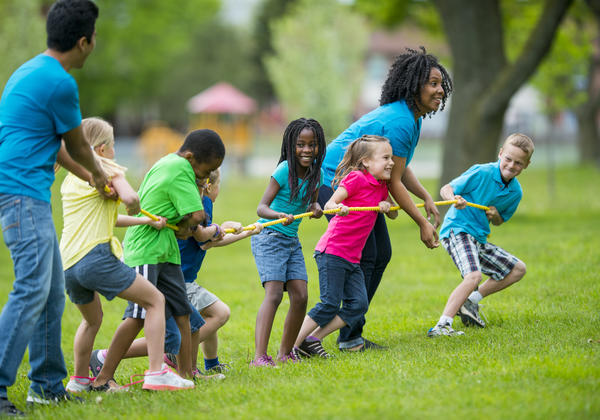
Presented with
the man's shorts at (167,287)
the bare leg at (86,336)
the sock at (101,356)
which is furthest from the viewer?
the sock at (101,356)

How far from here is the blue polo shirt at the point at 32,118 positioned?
14.0 ft

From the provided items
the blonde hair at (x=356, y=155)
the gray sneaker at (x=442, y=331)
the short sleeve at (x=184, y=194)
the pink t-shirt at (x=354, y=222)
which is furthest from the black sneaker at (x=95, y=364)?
the gray sneaker at (x=442, y=331)

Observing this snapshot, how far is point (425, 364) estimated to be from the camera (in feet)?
17.2

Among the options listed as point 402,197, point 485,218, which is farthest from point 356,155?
point 485,218

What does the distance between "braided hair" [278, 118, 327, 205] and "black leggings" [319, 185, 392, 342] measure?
391mm

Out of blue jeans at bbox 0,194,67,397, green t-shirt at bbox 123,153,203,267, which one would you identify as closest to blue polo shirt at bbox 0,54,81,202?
blue jeans at bbox 0,194,67,397

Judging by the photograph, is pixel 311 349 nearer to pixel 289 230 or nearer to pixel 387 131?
pixel 289 230

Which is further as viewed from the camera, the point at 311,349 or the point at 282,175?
the point at 311,349

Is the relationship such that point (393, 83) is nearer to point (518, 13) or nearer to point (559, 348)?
point (559, 348)

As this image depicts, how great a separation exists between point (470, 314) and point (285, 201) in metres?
2.07

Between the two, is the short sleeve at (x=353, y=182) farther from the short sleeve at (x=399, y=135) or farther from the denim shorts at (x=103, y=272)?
the denim shorts at (x=103, y=272)

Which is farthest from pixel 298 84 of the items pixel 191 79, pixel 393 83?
pixel 393 83

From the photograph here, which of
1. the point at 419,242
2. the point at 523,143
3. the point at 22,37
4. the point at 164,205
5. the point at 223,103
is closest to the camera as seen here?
the point at 164,205

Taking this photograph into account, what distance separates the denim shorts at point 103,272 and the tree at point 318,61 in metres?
27.3
